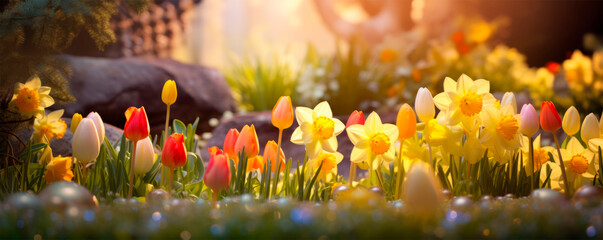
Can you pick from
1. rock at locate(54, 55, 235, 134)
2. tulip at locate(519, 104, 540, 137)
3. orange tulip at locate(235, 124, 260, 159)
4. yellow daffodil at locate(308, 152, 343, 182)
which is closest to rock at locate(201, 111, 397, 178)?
rock at locate(54, 55, 235, 134)

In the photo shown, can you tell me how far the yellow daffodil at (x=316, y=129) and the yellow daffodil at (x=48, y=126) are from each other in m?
0.62

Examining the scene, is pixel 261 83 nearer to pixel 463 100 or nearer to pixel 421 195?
pixel 463 100

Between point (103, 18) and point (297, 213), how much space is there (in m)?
0.86

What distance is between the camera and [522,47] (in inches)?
256

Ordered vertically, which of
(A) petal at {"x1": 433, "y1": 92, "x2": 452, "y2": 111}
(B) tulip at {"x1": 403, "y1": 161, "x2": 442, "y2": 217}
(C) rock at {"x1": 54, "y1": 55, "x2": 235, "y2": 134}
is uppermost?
(C) rock at {"x1": 54, "y1": 55, "x2": 235, "y2": 134}

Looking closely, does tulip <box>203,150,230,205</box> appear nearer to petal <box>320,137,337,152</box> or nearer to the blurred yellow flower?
petal <box>320,137,337,152</box>

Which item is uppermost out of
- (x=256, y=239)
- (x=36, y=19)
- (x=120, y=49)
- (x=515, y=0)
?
(x=515, y=0)

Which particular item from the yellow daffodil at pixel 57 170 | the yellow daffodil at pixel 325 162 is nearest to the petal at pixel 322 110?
the yellow daffodil at pixel 325 162

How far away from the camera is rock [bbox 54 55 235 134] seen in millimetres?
2742

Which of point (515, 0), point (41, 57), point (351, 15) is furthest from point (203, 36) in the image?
point (41, 57)

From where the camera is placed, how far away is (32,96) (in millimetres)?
1211

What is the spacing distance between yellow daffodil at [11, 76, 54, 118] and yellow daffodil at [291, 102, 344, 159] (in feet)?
2.04

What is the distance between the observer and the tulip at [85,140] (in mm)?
1034

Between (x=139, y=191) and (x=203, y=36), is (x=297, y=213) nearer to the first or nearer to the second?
(x=139, y=191)
